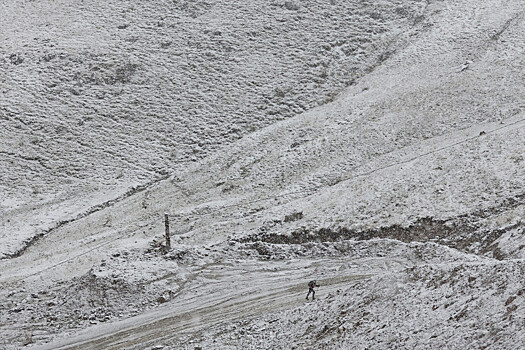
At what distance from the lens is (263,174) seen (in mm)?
33719

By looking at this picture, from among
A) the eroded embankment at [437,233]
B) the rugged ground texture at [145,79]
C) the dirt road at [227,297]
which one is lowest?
the dirt road at [227,297]

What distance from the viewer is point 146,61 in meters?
44.1

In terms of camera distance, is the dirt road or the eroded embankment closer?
the dirt road

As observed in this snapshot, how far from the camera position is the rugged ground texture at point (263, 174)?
19.7 m

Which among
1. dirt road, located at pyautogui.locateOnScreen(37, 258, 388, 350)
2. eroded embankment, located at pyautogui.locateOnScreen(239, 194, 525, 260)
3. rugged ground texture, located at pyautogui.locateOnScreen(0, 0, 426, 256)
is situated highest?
rugged ground texture, located at pyautogui.locateOnScreen(0, 0, 426, 256)

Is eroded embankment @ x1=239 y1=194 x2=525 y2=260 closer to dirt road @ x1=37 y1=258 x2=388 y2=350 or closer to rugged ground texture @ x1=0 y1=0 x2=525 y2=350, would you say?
rugged ground texture @ x1=0 y1=0 x2=525 y2=350

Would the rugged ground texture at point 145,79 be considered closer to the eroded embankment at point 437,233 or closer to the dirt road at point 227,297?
the dirt road at point 227,297

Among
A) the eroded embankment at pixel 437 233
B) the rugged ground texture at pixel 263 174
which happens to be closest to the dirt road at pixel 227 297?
the rugged ground texture at pixel 263 174

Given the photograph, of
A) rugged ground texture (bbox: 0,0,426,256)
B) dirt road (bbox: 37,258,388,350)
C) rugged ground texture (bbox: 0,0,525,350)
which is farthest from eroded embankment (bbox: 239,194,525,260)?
rugged ground texture (bbox: 0,0,426,256)

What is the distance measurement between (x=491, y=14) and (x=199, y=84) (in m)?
25.9

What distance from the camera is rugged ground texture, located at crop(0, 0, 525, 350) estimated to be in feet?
64.7

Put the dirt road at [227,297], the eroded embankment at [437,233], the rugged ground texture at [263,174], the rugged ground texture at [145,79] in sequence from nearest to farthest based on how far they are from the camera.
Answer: the rugged ground texture at [263,174] < the dirt road at [227,297] < the eroded embankment at [437,233] < the rugged ground texture at [145,79]

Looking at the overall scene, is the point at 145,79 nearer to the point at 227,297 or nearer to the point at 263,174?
the point at 263,174

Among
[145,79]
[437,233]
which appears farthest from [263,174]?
[145,79]
